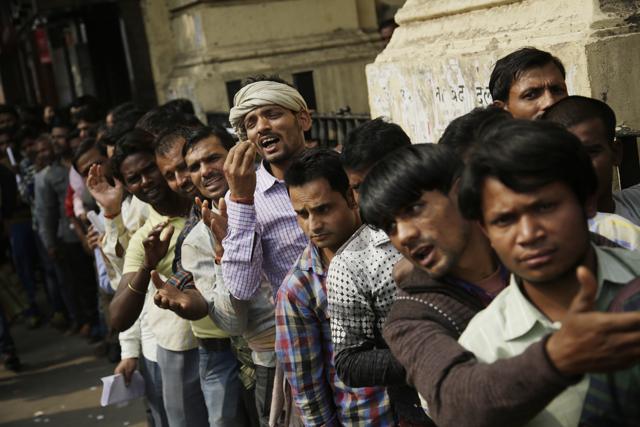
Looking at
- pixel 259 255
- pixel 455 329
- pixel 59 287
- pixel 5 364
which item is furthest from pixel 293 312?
pixel 59 287

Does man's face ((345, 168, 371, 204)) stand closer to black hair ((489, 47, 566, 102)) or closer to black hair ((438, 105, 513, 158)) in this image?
black hair ((438, 105, 513, 158))

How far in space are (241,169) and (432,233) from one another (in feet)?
4.35

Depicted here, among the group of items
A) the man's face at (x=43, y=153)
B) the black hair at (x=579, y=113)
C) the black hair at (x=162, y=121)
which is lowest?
the man's face at (x=43, y=153)

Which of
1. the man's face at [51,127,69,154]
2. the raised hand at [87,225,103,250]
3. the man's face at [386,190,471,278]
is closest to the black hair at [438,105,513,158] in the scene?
the man's face at [386,190,471,278]

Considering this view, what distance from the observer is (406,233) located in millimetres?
2170

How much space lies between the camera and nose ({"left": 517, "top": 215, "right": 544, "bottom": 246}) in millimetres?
1749

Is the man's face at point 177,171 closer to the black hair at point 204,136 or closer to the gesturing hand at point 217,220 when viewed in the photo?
the black hair at point 204,136

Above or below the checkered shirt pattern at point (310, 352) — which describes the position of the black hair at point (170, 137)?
above

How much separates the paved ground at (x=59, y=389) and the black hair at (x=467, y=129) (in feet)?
15.1

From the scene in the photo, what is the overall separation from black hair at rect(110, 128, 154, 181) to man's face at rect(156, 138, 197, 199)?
33 centimetres

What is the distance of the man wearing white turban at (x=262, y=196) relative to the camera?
11.1 feet

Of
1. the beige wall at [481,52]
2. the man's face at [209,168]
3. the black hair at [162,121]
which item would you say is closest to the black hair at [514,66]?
the beige wall at [481,52]

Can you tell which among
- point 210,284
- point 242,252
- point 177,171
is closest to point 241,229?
point 242,252

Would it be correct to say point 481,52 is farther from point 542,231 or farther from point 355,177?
point 542,231
